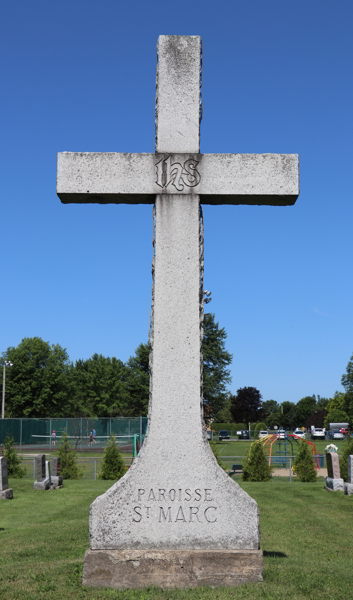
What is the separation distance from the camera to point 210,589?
5059 mm

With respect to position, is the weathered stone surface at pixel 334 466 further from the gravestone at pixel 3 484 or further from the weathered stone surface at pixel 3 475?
the weathered stone surface at pixel 3 475

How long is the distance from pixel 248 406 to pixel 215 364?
141ft

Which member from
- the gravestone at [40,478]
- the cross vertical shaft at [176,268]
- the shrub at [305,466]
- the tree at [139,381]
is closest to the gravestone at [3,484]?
the gravestone at [40,478]

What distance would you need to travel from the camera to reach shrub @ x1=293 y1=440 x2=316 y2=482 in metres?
22.2

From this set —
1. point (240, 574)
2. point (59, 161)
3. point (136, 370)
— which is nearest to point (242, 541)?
point (240, 574)

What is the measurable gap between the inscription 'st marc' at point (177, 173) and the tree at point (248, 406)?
92070mm

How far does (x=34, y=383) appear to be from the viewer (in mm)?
66938

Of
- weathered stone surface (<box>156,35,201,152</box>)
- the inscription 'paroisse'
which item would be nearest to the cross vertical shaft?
weathered stone surface (<box>156,35,201,152</box>)

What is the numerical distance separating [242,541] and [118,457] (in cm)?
1780

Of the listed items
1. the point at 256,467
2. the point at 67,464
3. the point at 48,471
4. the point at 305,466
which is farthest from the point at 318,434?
the point at 48,471

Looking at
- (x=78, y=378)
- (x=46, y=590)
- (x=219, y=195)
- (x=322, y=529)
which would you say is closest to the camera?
(x=46, y=590)

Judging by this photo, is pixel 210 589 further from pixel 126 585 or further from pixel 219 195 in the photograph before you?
pixel 219 195

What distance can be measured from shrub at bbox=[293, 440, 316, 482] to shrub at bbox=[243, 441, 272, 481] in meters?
1.38

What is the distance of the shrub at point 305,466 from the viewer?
72.7ft
